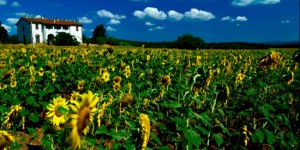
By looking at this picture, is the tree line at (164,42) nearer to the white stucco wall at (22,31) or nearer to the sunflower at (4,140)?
the white stucco wall at (22,31)

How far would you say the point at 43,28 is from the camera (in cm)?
6088

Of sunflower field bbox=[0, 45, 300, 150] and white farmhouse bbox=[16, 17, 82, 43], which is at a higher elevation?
white farmhouse bbox=[16, 17, 82, 43]

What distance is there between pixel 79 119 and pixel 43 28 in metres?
62.8

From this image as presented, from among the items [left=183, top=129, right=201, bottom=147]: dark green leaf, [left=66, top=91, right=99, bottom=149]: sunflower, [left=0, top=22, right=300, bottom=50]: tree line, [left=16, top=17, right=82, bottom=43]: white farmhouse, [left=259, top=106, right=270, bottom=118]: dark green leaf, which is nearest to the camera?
[left=66, top=91, right=99, bottom=149]: sunflower

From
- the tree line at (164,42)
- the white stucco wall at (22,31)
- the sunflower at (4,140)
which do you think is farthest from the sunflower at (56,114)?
the white stucco wall at (22,31)

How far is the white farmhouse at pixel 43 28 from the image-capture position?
59.8 metres

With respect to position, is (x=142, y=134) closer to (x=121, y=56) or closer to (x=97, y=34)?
(x=121, y=56)

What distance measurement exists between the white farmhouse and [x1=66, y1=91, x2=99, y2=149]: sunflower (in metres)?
60.1

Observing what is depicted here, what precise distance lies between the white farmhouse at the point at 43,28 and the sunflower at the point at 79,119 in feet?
197

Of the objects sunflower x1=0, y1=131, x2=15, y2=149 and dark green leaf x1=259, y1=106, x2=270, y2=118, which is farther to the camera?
dark green leaf x1=259, y1=106, x2=270, y2=118

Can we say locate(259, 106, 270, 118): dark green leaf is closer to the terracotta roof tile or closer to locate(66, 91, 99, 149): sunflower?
locate(66, 91, 99, 149): sunflower

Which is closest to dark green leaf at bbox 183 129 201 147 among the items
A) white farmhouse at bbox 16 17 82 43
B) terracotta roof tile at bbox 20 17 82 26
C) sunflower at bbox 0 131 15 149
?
sunflower at bbox 0 131 15 149

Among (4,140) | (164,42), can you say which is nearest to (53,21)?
(164,42)

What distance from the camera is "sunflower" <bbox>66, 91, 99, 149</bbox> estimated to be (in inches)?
53.9
